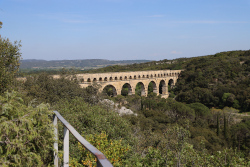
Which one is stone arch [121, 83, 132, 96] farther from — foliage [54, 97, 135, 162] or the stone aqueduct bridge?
foliage [54, 97, 135, 162]

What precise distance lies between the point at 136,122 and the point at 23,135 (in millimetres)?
16345

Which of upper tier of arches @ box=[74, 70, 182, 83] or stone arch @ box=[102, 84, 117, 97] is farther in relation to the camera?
stone arch @ box=[102, 84, 117, 97]

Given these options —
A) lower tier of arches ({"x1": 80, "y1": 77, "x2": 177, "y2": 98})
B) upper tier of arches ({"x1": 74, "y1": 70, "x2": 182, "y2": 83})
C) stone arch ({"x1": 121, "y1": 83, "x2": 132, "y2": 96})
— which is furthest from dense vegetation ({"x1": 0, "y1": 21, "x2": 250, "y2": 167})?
stone arch ({"x1": 121, "y1": 83, "x2": 132, "y2": 96})

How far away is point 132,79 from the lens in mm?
36844

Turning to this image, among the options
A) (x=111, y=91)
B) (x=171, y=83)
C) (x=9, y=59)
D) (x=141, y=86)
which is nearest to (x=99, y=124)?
(x=9, y=59)

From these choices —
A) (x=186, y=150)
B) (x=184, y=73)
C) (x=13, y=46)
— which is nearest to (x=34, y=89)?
(x=13, y=46)

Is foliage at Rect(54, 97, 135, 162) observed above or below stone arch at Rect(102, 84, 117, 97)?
above

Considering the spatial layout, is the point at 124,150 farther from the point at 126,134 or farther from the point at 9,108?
the point at 9,108

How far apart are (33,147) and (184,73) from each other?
46222 millimetres

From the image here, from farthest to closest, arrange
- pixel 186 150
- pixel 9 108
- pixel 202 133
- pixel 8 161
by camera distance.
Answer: pixel 202 133, pixel 186 150, pixel 9 108, pixel 8 161

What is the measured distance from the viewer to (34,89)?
46.6ft

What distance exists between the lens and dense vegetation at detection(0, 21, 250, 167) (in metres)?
1.96

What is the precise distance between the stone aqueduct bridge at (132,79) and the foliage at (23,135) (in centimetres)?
2325

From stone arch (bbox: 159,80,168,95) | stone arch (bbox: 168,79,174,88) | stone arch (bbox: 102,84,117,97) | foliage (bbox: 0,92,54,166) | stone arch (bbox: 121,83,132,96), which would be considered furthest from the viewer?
stone arch (bbox: 168,79,174,88)
